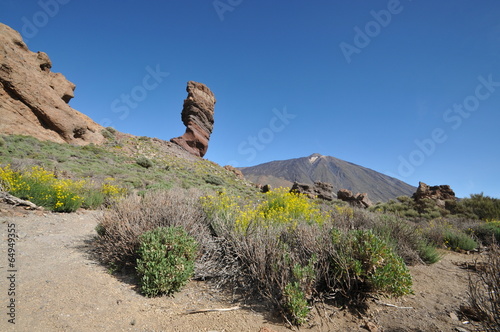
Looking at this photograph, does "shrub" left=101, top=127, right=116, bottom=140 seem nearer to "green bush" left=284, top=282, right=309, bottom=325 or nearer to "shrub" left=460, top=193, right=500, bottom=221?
"green bush" left=284, top=282, right=309, bottom=325

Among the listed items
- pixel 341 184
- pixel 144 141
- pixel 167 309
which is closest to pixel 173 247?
pixel 167 309

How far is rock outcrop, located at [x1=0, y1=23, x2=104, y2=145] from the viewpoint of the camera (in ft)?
63.3

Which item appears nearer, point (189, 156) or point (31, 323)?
point (31, 323)

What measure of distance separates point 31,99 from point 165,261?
2683cm

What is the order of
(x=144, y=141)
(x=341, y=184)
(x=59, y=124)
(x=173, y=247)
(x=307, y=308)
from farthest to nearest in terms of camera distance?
(x=341, y=184) → (x=144, y=141) → (x=59, y=124) → (x=173, y=247) → (x=307, y=308)

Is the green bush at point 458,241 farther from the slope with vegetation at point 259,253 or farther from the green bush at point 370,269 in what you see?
the green bush at point 370,269

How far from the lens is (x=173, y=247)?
336 centimetres

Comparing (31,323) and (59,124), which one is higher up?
(59,124)

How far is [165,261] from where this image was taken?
315 cm

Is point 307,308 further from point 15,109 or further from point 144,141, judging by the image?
point 144,141

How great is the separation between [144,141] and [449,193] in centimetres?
3738

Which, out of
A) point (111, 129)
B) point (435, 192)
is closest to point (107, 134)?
point (111, 129)

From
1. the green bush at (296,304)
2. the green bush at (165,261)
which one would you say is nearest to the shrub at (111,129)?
the green bush at (165,261)

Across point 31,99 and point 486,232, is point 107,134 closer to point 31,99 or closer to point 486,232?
point 31,99
